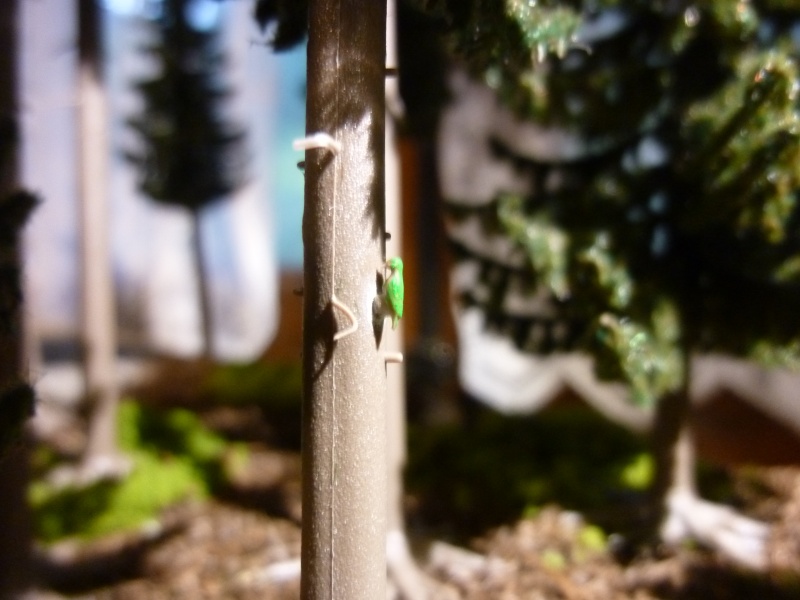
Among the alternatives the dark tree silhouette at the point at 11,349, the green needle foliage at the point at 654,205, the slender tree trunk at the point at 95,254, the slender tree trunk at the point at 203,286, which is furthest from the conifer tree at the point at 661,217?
the slender tree trunk at the point at 203,286

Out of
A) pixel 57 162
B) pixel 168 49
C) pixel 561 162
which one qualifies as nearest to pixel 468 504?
pixel 561 162

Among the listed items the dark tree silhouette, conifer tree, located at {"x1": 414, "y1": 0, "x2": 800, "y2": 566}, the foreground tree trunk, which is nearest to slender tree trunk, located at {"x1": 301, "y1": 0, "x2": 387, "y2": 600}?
the dark tree silhouette

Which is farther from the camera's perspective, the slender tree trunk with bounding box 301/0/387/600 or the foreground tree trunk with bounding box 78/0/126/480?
the foreground tree trunk with bounding box 78/0/126/480

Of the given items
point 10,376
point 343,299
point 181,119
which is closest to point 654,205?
point 343,299

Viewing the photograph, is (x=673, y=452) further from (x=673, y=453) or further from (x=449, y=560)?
(x=449, y=560)

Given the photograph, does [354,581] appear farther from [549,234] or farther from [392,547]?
[549,234]

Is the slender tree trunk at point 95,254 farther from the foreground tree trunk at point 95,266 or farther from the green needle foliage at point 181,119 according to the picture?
the green needle foliage at point 181,119

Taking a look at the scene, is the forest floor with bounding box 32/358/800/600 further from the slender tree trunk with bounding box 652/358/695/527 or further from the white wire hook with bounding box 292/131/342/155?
the white wire hook with bounding box 292/131/342/155
